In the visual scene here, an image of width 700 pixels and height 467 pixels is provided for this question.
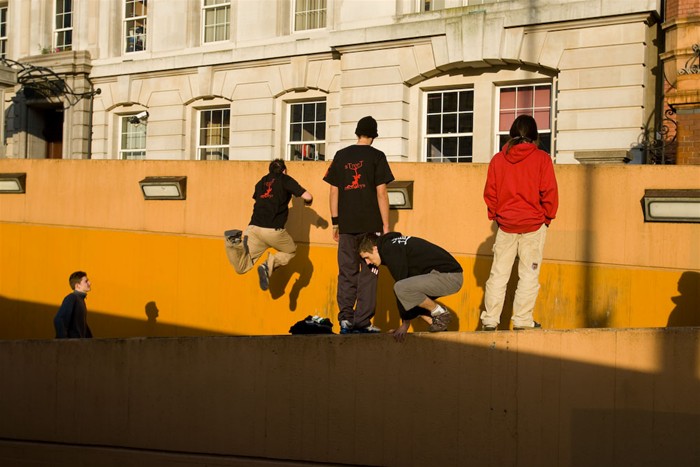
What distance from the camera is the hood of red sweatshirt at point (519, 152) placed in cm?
750

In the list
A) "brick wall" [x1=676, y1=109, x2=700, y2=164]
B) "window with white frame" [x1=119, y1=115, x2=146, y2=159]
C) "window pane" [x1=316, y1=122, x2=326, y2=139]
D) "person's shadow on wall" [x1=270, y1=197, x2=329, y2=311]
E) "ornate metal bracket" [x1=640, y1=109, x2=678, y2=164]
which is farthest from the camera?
"window with white frame" [x1=119, y1=115, x2=146, y2=159]

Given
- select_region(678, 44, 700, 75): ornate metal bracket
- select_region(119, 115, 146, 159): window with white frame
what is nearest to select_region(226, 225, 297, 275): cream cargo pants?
select_region(678, 44, 700, 75): ornate metal bracket

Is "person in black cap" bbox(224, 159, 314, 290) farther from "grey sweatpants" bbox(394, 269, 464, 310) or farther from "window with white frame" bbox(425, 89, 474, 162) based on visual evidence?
"window with white frame" bbox(425, 89, 474, 162)

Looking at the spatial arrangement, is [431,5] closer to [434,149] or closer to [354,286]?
[434,149]

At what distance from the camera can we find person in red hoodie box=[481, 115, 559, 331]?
24.5ft

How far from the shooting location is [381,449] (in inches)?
287

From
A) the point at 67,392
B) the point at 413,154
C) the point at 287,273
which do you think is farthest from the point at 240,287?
the point at 413,154

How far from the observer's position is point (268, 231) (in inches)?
391

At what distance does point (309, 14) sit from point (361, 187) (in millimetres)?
12223

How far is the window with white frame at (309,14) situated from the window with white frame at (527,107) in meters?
4.61

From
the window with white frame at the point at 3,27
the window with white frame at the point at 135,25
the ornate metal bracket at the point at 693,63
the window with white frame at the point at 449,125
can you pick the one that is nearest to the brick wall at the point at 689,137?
the ornate metal bracket at the point at 693,63

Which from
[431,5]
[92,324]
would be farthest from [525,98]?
[92,324]

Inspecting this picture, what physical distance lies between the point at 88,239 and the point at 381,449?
→ 6840 mm

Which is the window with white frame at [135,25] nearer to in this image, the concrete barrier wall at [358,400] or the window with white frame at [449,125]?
the window with white frame at [449,125]
